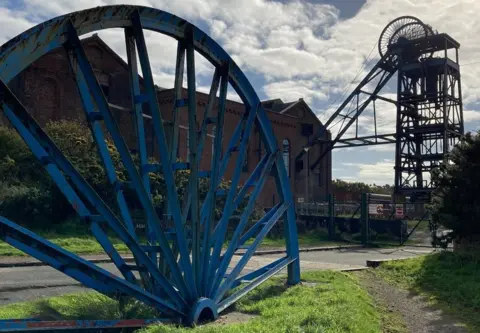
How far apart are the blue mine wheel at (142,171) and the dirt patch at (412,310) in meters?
2.39

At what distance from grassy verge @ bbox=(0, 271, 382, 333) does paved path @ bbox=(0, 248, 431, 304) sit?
1.59 meters

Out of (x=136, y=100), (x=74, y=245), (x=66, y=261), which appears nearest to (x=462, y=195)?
(x=136, y=100)

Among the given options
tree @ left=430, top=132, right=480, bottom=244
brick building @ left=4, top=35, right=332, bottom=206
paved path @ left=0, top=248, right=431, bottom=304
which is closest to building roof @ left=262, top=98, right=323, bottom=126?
brick building @ left=4, top=35, right=332, bottom=206

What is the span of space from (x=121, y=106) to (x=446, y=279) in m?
28.0

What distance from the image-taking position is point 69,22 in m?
5.36

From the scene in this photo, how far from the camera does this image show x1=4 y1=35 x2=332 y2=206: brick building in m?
29.8

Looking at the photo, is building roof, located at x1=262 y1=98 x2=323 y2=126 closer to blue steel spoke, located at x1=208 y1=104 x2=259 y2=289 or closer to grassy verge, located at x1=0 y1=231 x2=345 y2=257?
grassy verge, located at x1=0 y1=231 x2=345 y2=257

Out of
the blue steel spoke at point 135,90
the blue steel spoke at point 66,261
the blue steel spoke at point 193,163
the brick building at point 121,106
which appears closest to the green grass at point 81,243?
the brick building at point 121,106

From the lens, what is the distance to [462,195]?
1356 centimetres

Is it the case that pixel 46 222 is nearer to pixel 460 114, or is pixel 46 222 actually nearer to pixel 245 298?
pixel 245 298

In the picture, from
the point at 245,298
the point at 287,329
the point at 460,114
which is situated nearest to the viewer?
the point at 287,329

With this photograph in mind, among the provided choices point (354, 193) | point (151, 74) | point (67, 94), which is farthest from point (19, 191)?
point (354, 193)

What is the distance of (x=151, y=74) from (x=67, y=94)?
2681 centimetres

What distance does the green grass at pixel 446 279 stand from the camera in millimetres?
9148
